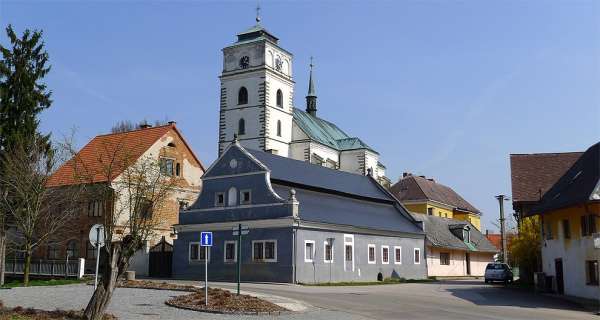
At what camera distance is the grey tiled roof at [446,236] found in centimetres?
5402

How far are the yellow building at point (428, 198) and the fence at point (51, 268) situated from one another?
150 feet

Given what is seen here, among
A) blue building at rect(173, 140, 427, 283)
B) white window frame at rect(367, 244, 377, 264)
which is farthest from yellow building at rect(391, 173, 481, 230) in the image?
white window frame at rect(367, 244, 377, 264)

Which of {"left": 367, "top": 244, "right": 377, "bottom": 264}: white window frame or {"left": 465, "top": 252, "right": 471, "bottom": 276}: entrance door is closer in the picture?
{"left": 367, "top": 244, "right": 377, "bottom": 264}: white window frame

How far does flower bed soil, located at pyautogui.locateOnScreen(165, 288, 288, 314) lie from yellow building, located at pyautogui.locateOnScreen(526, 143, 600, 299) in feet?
50.1

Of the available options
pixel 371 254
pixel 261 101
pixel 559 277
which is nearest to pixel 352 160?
pixel 261 101

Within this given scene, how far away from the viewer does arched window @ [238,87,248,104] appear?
72.9 meters

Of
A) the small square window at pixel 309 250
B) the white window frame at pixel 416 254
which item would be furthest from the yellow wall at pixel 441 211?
the small square window at pixel 309 250

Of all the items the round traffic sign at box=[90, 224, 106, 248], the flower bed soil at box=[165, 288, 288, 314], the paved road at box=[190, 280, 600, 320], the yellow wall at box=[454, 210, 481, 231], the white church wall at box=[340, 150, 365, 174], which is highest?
the white church wall at box=[340, 150, 365, 174]

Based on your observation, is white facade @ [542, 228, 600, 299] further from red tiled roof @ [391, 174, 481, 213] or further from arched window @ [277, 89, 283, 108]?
arched window @ [277, 89, 283, 108]

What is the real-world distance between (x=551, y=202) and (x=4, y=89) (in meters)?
31.6

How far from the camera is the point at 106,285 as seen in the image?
50.1ft

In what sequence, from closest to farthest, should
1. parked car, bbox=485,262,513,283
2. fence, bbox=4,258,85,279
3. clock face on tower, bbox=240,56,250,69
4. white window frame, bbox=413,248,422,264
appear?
fence, bbox=4,258,85,279, parked car, bbox=485,262,513,283, white window frame, bbox=413,248,422,264, clock face on tower, bbox=240,56,250,69

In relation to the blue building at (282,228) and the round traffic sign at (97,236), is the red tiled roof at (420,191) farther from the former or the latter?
the round traffic sign at (97,236)

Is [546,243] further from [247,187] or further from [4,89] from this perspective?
[4,89]
